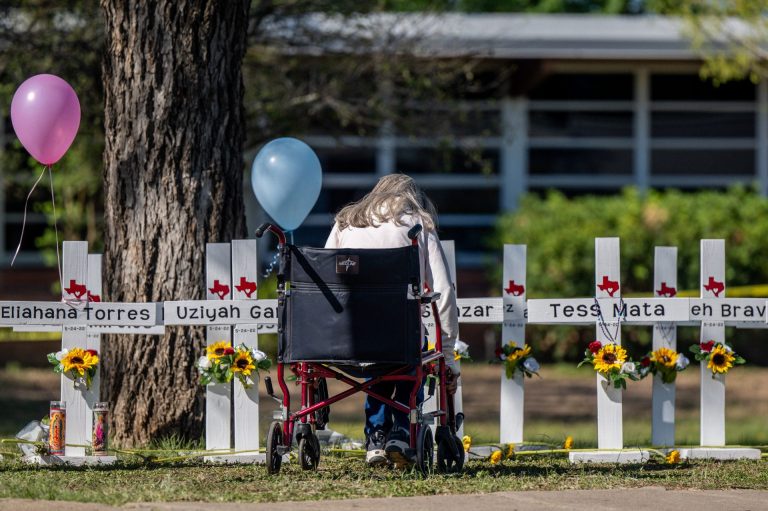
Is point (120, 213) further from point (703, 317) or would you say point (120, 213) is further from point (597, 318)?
point (703, 317)

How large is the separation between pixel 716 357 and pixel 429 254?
2.11 m

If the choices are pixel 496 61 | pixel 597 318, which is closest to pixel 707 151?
pixel 496 61

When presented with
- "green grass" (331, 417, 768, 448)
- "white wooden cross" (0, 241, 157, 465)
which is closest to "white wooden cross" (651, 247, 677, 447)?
"green grass" (331, 417, 768, 448)

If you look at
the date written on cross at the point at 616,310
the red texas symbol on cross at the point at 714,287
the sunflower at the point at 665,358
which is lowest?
the sunflower at the point at 665,358

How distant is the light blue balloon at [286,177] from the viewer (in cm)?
725

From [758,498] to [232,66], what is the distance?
4086mm

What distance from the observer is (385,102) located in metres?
12.1

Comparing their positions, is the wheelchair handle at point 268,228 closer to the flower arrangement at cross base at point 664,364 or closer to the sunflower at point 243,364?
the sunflower at point 243,364

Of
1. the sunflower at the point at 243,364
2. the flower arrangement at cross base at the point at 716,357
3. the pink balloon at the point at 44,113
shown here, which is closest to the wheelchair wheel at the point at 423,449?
the sunflower at the point at 243,364

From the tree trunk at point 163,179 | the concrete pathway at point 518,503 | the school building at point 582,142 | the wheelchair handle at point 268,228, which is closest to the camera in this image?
the concrete pathway at point 518,503

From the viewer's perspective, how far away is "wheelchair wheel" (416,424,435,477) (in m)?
5.82

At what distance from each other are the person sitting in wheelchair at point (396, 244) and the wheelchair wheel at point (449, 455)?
0.68ft

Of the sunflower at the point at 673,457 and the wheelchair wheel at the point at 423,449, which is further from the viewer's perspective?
the sunflower at the point at 673,457

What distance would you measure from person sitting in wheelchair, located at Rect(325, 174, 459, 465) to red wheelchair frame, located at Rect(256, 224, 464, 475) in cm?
9
